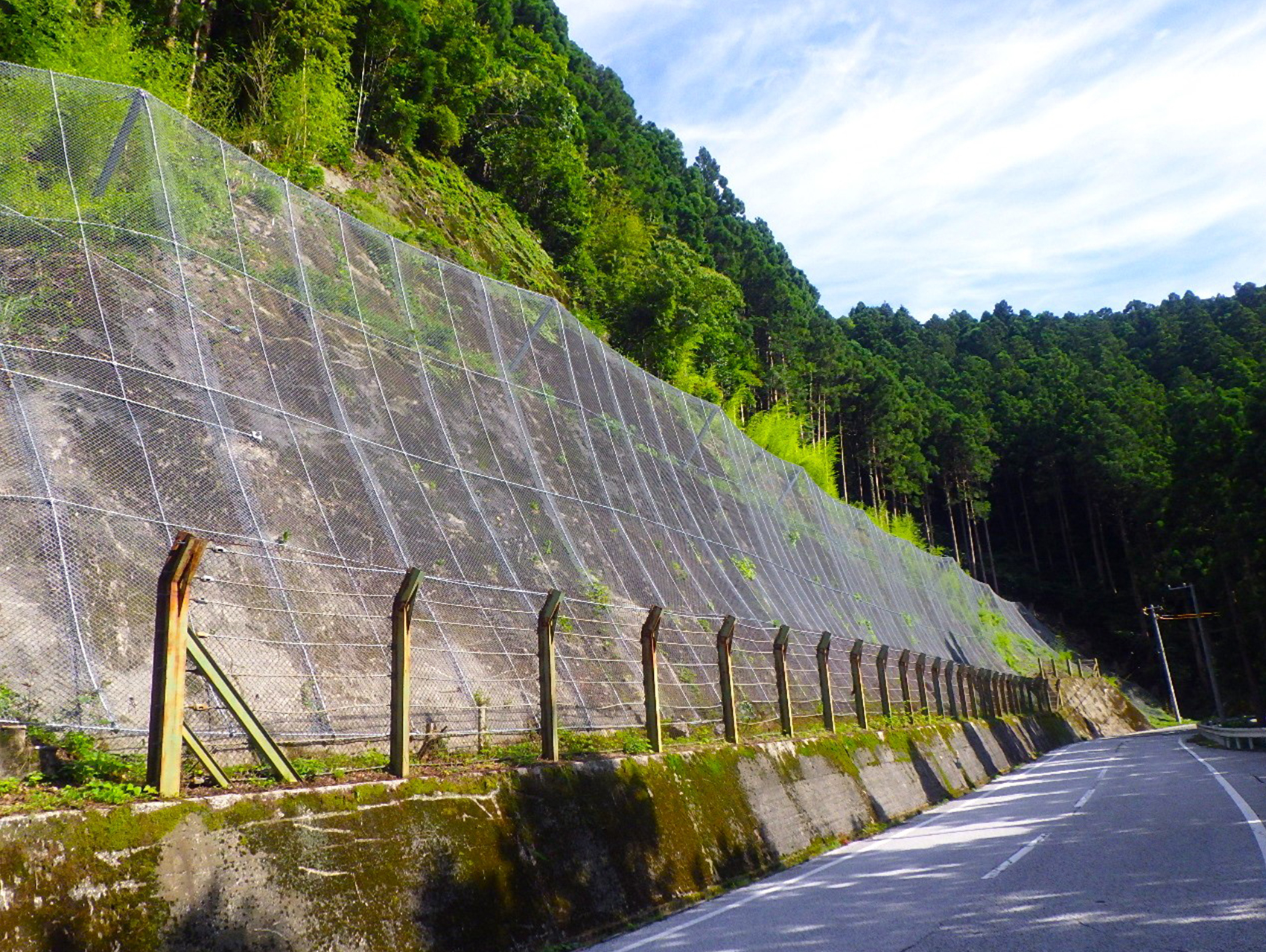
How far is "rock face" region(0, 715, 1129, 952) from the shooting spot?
12.2 ft

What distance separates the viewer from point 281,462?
841 centimetres

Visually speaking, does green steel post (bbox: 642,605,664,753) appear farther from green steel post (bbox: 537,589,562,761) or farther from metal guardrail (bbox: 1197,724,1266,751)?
metal guardrail (bbox: 1197,724,1266,751)

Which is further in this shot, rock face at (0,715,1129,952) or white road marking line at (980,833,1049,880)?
white road marking line at (980,833,1049,880)

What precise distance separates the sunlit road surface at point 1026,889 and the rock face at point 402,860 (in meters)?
0.43

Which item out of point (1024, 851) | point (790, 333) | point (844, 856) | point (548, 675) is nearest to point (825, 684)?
point (844, 856)

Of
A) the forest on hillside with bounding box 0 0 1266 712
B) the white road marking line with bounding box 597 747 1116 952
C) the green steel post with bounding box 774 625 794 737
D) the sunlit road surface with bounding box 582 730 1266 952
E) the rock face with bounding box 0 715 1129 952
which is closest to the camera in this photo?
the rock face with bounding box 0 715 1129 952

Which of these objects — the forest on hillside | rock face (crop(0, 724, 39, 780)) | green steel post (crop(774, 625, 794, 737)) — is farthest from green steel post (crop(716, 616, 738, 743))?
the forest on hillside

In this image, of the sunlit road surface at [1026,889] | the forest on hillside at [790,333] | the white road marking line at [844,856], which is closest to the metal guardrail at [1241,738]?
the white road marking line at [844,856]

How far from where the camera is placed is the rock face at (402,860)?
12.2ft

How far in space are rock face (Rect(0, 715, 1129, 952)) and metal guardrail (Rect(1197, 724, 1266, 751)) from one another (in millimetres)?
17911

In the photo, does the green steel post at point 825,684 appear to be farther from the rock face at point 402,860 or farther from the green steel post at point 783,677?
the rock face at point 402,860

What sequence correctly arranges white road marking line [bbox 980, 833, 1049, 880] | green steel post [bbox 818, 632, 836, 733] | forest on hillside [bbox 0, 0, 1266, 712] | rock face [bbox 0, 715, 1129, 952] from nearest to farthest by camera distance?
1. rock face [bbox 0, 715, 1129, 952]
2. white road marking line [bbox 980, 833, 1049, 880]
3. green steel post [bbox 818, 632, 836, 733]
4. forest on hillside [bbox 0, 0, 1266, 712]

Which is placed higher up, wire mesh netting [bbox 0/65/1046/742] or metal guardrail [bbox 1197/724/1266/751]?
wire mesh netting [bbox 0/65/1046/742]

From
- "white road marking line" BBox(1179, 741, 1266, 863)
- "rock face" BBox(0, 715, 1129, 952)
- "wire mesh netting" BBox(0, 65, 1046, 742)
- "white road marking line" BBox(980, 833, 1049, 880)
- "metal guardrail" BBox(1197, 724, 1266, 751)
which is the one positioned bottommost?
"metal guardrail" BBox(1197, 724, 1266, 751)
